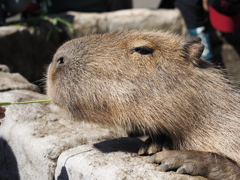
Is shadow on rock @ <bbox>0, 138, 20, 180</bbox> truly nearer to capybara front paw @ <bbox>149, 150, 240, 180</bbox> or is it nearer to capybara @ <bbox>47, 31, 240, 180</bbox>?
capybara @ <bbox>47, 31, 240, 180</bbox>

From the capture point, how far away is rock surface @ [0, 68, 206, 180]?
233cm

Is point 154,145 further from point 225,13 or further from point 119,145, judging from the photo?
point 225,13

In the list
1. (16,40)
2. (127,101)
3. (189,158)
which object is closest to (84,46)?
(127,101)

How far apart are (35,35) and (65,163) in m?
3.58

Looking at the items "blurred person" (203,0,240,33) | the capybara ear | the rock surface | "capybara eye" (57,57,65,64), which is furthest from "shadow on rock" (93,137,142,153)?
"blurred person" (203,0,240,33)

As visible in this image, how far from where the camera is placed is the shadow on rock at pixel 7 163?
3002 mm

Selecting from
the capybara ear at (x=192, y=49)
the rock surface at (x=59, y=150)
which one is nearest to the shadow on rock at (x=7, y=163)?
the rock surface at (x=59, y=150)

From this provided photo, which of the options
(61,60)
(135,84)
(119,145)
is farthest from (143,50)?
(119,145)

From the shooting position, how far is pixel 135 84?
2.57 m

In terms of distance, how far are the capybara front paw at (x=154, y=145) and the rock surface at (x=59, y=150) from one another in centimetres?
5

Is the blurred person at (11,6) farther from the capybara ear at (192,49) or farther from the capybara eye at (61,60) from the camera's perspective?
the capybara ear at (192,49)

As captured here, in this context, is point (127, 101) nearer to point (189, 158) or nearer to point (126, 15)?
point (189, 158)

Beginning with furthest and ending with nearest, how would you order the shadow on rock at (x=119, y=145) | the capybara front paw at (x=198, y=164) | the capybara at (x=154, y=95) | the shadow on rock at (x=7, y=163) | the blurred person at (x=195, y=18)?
the blurred person at (x=195, y=18) → the shadow on rock at (x=7, y=163) → the shadow on rock at (x=119, y=145) → the capybara at (x=154, y=95) → the capybara front paw at (x=198, y=164)

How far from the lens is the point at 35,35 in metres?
5.74
